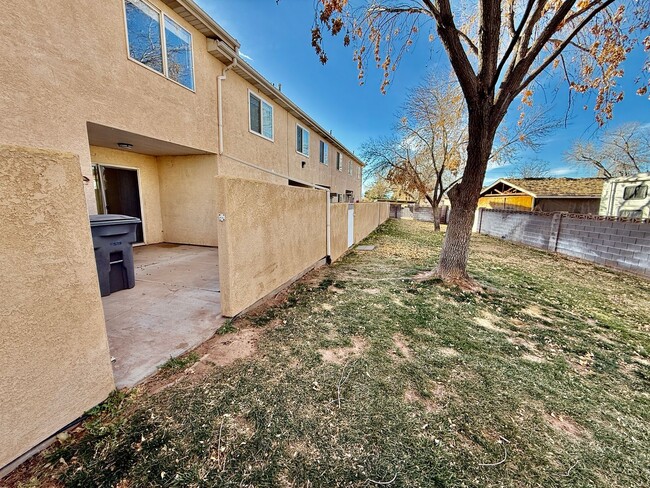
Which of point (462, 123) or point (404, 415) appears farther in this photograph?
point (462, 123)

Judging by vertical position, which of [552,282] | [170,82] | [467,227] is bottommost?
[552,282]

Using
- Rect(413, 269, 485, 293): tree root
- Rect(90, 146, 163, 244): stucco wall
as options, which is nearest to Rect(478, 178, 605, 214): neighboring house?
Rect(413, 269, 485, 293): tree root

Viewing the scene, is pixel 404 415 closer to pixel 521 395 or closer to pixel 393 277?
pixel 521 395

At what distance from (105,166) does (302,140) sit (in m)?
7.82

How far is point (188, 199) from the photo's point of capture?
771cm

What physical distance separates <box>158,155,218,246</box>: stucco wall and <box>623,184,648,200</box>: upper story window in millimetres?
21132

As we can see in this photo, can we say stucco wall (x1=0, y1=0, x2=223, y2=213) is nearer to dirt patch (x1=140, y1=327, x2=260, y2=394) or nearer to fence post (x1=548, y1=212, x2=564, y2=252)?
dirt patch (x1=140, y1=327, x2=260, y2=394)

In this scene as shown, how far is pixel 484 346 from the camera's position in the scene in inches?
125

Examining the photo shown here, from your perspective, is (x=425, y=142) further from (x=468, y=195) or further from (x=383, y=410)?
(x=383, y=410)

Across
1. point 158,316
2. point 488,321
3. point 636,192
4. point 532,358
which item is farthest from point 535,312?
point 636,192

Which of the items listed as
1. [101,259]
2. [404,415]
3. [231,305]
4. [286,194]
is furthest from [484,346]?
[101,259]

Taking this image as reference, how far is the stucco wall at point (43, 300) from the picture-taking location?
4.66 feet

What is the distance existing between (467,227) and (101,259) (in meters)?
6.23

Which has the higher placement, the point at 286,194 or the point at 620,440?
the point at 286,194
